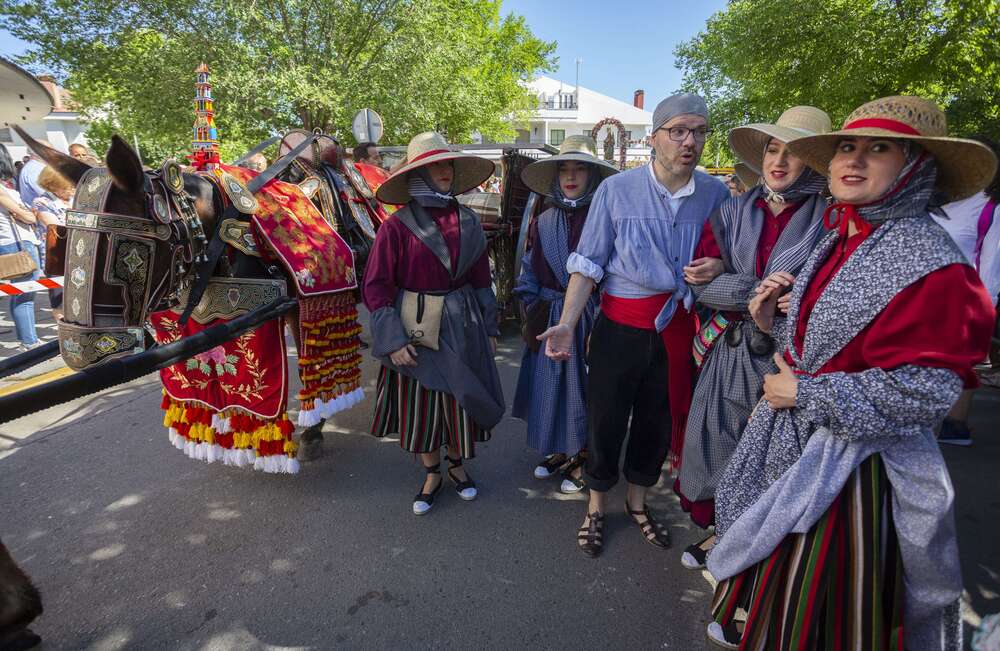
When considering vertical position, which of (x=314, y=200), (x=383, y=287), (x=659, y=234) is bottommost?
(x=383, y=287)

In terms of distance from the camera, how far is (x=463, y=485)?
10.0 ft

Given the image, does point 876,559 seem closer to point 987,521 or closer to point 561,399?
point 561,399

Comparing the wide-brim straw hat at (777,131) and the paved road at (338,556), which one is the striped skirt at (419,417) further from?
the wide-brim straw hat at (777,131)

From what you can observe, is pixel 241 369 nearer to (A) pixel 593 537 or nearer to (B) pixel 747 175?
(A) pixel 593 537

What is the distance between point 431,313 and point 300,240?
84cm

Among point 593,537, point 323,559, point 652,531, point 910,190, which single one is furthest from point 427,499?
point 910,190

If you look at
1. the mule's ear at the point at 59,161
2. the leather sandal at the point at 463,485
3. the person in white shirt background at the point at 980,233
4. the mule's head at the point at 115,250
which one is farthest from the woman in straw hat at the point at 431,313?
the person in white shirt background at the point at 980,233

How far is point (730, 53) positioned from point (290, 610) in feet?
39.2

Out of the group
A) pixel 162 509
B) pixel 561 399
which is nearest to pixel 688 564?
pixel 561 399

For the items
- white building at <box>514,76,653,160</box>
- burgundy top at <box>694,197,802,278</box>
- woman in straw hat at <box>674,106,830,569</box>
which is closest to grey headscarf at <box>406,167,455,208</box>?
woman in straw hat at <box>674,106,830,569</box>

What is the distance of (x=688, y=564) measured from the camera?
2.45 metres

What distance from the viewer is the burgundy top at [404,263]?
255cm

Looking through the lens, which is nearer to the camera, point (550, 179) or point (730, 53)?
point (550, 179)

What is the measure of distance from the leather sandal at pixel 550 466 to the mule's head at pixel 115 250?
223cm
